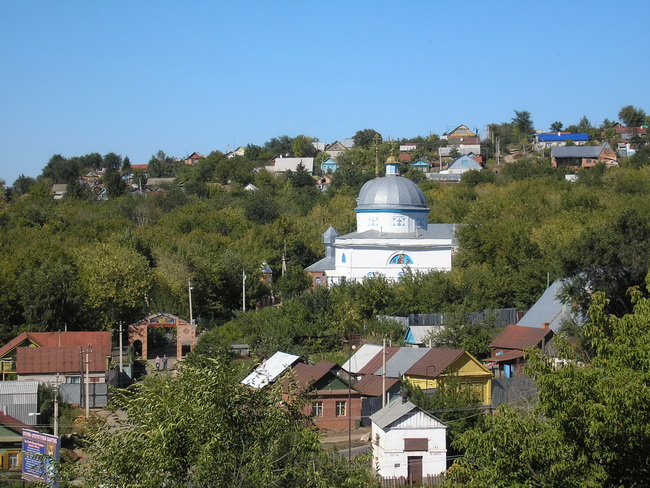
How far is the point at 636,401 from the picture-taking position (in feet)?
33.4

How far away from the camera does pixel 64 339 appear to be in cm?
2956

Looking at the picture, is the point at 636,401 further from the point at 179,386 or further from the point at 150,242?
the point at 150,242

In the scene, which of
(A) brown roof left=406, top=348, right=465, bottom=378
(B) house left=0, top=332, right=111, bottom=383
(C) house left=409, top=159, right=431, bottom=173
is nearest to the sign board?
(B) house left=0, top=332, right=111, bottom=383

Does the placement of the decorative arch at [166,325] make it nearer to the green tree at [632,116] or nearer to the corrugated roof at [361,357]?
the corrugated roof at [361,357]

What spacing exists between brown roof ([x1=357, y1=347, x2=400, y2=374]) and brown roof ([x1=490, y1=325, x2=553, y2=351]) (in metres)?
3.97

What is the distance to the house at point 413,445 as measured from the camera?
19500 mm

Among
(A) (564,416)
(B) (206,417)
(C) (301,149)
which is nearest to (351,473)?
(B) (206,417)

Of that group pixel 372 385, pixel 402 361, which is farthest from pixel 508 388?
pixel 372 385

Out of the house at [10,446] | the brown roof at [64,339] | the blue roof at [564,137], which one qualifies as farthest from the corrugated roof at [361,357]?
the blue roof at [564,137]

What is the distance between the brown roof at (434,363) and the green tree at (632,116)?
285 ft

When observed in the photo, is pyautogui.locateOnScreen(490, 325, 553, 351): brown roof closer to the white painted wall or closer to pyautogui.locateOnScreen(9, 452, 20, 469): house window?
the white painted wall

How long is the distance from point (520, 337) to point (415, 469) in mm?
10240

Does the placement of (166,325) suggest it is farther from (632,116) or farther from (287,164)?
(632,116)

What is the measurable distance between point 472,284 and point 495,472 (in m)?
25.0
